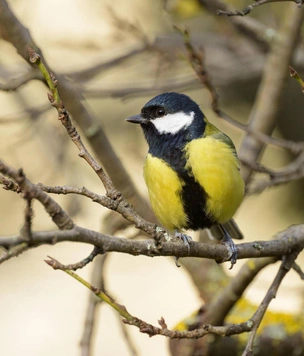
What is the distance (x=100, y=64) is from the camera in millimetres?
3924

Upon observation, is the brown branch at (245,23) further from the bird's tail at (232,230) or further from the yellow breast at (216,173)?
the bird's tail at (232,230)

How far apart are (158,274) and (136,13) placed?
263cm

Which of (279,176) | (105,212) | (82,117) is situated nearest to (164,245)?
(82,117)

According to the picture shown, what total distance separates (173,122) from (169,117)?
43 mm

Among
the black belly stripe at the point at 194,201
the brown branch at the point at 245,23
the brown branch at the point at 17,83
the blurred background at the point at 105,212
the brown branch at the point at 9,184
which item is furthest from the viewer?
the blurred background at the point at 105,212

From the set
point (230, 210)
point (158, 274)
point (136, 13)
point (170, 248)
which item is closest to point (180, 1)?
point (230, 210)

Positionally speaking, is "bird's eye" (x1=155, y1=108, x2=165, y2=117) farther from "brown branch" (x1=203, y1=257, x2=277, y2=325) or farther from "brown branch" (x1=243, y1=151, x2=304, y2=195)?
"brown branch" (x1=203, y1=257, x2=277, y2=325)

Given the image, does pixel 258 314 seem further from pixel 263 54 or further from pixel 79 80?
pixel 263 54

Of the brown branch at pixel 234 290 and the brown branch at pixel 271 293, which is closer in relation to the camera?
the brown branch at pixel 271 293

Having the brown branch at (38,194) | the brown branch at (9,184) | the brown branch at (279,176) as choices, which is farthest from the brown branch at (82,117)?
the brown branch at (38,194)

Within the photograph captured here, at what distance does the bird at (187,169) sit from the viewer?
8.98ft

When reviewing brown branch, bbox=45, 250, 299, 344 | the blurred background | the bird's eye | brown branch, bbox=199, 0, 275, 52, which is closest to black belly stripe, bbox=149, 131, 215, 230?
the bird's eye

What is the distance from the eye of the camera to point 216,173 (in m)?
2.74

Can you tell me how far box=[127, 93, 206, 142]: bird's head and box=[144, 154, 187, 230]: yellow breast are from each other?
0.53ft
